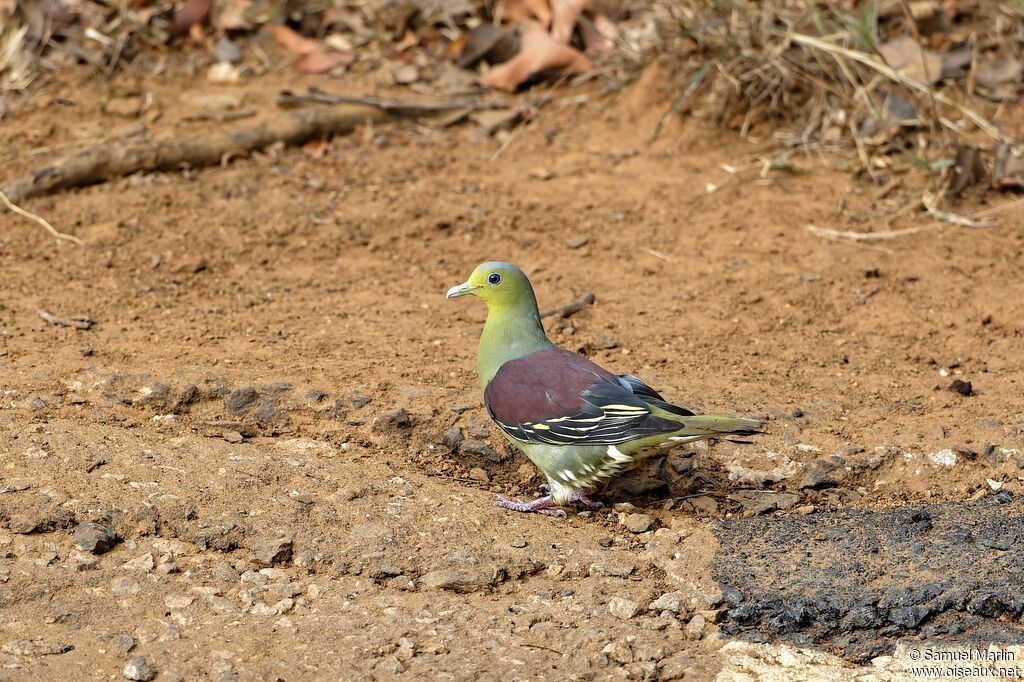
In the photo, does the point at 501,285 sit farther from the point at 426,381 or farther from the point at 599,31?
the point at 599,31

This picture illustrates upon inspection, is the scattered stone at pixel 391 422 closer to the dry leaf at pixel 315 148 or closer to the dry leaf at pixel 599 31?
the dry leaf at pixel 315 148

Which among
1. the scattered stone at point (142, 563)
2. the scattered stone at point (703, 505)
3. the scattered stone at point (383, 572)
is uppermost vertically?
the scattered stone at point (142, 563)

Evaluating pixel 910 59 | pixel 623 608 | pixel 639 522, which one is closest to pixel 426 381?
pixel 639 522

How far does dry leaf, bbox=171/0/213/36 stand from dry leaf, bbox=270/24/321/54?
0.49 metres

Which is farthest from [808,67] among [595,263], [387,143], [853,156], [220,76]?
[220,76]

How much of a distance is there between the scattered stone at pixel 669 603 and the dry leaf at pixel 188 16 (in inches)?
238

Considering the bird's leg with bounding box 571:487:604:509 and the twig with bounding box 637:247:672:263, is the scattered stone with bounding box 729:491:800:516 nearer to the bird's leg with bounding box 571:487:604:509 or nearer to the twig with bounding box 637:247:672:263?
the bird's leg with bounding box 571:487:604:509

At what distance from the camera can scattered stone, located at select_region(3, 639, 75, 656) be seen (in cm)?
321

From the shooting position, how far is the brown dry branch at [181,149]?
6590 millimetres

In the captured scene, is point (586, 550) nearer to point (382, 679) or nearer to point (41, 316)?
point (382, 679)

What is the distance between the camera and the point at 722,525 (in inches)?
157

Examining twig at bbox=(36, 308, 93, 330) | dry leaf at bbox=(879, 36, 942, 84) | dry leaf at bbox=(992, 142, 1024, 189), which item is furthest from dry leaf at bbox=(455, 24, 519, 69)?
twig at bbox=(36, 308, 93, 330)

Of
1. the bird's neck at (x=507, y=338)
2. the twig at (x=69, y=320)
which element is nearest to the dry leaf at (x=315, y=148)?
the twig at (x=69, y=320)

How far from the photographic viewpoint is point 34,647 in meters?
3.23
